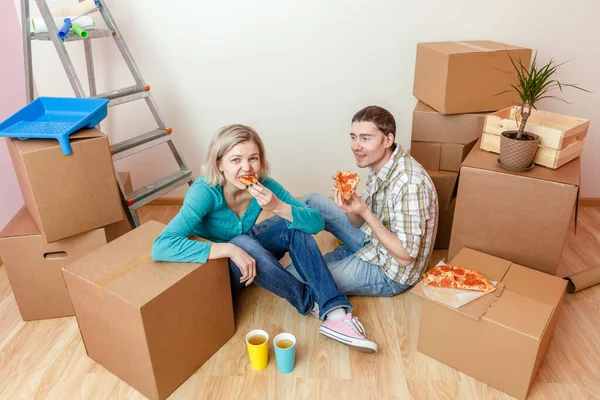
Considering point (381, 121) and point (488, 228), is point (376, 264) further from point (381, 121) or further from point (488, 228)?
point (381, 121)

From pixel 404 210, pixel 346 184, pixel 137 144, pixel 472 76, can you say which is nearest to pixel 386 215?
pixel 404 210

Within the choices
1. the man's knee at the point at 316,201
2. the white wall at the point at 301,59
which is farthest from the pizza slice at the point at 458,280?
the white wall at the point at 301,59

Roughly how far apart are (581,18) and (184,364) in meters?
2.65

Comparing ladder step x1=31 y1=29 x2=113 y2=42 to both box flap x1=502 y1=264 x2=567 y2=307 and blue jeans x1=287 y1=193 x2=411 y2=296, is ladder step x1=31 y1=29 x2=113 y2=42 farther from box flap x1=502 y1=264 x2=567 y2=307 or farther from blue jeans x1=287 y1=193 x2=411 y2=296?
box flap x1=502 y1=264 x2=567 y2=307

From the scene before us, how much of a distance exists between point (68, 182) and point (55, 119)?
430mm

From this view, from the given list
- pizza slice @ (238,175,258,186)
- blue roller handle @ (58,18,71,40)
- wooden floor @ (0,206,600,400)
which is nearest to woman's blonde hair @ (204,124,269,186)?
pizza slice @ (238,175,258,186)

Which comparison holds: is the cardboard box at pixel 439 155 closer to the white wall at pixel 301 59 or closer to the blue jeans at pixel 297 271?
the white wall at pixel 301 59

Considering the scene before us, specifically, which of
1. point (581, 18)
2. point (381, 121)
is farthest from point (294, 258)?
point (581, 18)

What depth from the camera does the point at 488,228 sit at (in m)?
2.04

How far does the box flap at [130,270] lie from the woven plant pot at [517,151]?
1.31m

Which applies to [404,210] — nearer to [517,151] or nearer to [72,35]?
[517,151]

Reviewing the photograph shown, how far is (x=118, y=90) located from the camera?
2.47m

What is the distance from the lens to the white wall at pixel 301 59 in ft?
8.61

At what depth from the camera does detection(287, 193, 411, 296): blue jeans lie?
2.11m
